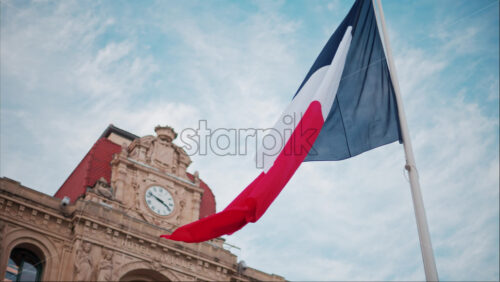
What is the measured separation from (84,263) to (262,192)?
20906 millimetres

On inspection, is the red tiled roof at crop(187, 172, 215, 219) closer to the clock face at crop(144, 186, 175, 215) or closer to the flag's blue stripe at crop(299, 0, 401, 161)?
the clock face at crop(144, 186, 175, 215)

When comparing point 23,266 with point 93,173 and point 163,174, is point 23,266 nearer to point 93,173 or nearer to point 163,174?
point 93,173

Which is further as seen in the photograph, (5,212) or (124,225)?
(124,225)

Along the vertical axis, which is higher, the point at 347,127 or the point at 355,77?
the point at 355,77

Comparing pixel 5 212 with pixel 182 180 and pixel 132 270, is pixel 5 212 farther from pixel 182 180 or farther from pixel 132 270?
pixel 182 180

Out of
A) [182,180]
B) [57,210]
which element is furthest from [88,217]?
[182,180]

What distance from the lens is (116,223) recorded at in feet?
107

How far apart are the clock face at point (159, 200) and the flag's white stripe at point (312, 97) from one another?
920 inches

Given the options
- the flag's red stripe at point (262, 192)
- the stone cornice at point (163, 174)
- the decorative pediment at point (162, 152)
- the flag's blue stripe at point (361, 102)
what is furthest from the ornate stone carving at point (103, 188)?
the flag's blue stripe at point (361, 102)

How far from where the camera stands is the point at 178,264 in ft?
113

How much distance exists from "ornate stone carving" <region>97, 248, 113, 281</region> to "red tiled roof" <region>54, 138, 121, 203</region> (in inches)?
220

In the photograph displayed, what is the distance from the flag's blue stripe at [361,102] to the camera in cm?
1356

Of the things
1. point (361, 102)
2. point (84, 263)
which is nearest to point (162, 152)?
point (84, 263)

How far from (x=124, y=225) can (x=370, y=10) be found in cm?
2252
